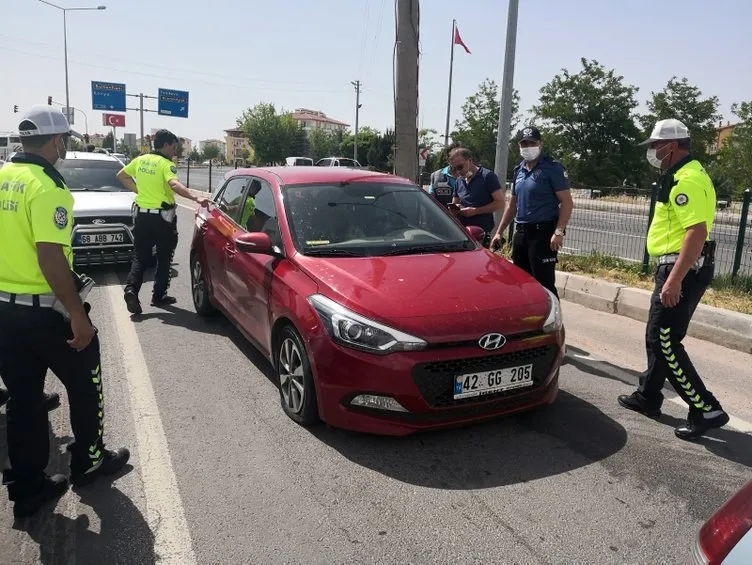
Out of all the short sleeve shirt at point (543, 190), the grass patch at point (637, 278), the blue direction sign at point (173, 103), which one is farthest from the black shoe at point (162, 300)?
the blue direction sign at point (173, 103)

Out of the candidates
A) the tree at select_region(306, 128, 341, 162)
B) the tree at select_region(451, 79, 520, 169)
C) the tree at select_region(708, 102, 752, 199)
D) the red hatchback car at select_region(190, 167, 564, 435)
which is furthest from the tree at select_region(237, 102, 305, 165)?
the red hatchback car at select_region(190, 167, 564, 435)

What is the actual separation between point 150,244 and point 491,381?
456cm

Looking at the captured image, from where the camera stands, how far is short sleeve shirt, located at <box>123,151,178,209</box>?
6.32 metres

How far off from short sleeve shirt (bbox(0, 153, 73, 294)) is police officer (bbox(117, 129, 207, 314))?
141 inches

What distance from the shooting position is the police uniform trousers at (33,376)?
8.66ft

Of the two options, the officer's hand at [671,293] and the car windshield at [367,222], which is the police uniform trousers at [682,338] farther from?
the car windshield at [367,222]

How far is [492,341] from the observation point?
3264mm

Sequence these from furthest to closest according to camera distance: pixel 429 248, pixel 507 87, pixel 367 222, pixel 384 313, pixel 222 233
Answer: pixel 507 87, pixel 222 233, pixel 367 222, pixel 429 248, pixel 384 313

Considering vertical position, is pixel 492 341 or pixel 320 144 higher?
pixel 320 144

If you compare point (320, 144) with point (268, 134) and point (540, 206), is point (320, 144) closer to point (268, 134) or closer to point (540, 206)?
point (268, 134)

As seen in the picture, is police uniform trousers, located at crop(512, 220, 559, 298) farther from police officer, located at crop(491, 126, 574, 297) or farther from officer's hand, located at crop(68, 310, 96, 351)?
officer's hand, located at crop(68, 310, 96, 351)

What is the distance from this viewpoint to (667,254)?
3723 mm

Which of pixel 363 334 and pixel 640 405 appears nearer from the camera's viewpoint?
pixel 363 334

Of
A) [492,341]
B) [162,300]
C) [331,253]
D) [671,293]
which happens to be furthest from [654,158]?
[162,300]
